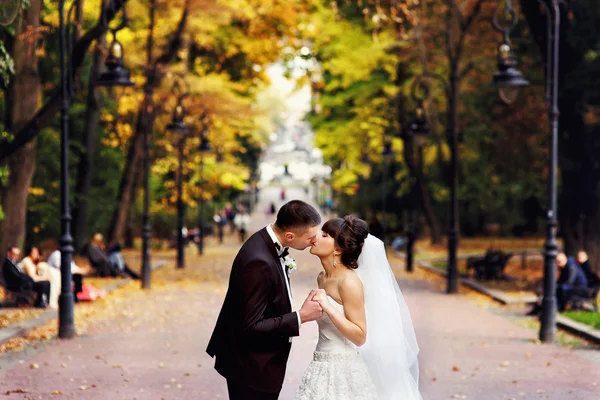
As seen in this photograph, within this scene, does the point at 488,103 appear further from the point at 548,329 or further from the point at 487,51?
the point at 548,329

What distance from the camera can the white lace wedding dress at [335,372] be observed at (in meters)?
6.48

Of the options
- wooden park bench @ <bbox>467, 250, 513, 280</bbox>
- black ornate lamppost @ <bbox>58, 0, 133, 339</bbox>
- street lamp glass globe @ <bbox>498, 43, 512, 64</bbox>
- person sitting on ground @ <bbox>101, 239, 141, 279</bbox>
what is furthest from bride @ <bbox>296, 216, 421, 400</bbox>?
person sitting on ground @ <bbox>101, 239, 141, 279</bbox>

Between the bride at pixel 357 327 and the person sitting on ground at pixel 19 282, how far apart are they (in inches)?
549

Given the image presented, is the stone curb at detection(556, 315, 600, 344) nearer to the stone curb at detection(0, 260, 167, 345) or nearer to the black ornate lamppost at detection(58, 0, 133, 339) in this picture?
the black ornate lamppost at detection(58, 0, 133, 339)

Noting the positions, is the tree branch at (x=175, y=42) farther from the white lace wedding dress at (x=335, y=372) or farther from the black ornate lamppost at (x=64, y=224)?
the white lace wedding dress at (x=335, y=372)

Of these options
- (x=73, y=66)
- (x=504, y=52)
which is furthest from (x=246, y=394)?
(x=73, y=66)

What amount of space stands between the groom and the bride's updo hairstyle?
0.33m

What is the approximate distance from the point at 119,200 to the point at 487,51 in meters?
13.5

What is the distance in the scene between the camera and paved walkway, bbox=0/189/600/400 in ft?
38.0

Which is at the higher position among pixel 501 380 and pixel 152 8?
pixel 152 8

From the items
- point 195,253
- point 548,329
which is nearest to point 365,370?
point 548,329

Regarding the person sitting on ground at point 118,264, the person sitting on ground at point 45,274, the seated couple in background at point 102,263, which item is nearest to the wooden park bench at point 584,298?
the person sitting on ground at point 45,274

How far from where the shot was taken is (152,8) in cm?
3284

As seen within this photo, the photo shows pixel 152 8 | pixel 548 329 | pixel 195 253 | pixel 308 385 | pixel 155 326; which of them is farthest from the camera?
pixel 195 253
